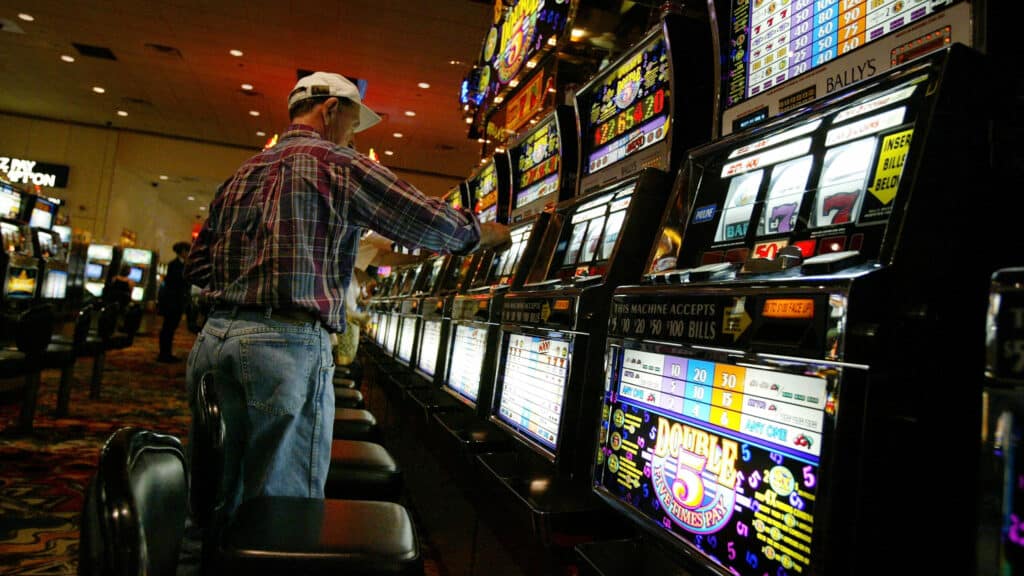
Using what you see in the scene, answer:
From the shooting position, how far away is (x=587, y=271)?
194cm

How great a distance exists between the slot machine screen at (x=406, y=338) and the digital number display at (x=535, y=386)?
1859mm

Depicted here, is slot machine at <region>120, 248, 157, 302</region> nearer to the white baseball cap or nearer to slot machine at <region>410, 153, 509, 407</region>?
slot machine at <region>410, 153, 509, 407</region>

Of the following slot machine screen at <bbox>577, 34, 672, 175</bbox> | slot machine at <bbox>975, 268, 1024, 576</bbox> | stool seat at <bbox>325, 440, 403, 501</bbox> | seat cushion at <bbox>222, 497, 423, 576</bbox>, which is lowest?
stool seat at <bbox>325, 440, 403, 501</bbox>

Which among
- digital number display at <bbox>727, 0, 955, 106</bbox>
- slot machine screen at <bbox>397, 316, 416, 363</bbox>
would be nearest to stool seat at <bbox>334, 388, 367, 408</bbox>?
slot machine screen at <bbox>397, 316, 416, 363</bbox>

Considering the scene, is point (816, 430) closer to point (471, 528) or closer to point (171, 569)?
point (171, 569)

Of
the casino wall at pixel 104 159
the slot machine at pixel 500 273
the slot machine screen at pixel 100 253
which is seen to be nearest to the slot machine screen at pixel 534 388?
the slot machine at pixel 500 273

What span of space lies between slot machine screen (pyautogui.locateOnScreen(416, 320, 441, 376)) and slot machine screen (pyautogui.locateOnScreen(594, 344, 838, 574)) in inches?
79.6

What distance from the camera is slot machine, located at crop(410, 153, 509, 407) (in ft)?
9.03

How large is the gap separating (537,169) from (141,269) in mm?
12923

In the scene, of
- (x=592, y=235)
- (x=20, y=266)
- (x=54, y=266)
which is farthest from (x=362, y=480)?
(x=54, y=266)

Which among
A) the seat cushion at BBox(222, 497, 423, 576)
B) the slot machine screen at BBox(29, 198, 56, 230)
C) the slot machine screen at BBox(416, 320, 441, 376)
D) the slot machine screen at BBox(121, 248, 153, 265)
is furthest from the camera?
the slot machine screen at BBox(121, 248, 153, 265)

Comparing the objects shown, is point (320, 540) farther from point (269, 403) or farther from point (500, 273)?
point (500, 273)

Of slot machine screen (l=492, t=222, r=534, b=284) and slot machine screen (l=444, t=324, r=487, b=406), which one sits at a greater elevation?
slot machine screen (l=492, t=222, r=534, b=284)

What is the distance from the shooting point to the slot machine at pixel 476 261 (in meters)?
2.75
